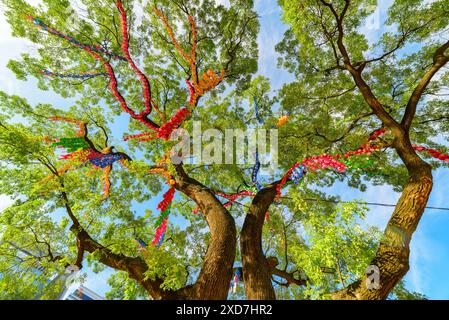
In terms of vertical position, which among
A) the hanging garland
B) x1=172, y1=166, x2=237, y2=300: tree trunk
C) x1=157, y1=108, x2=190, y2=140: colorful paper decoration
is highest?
the hanging garland

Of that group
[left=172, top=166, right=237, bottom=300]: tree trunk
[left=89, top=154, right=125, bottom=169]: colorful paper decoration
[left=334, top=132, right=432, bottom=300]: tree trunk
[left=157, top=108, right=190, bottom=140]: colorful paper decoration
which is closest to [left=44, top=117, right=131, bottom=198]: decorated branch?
[left=89, top=154, right=125, bottom=169]: colorful paper decoration

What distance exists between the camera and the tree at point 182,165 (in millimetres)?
3316

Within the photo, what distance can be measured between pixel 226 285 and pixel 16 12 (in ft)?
27.8

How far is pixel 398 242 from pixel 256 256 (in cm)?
215

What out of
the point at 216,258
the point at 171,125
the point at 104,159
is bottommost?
the point at 216,258

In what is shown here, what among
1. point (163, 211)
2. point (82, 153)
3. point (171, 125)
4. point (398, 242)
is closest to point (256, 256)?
point (398, 242)

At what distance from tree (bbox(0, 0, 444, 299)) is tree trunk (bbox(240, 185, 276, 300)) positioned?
0.02 metres

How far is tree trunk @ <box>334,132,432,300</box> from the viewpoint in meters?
2.66

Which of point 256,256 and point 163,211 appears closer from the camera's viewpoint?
point 256,256

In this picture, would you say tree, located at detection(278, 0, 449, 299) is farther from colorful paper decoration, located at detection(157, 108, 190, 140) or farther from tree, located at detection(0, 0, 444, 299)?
colorful paper decoration, located at detection(157, 108, 190, 140)

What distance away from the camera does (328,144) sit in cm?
714

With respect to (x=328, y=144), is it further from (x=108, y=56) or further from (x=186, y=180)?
(x=108, y=56)

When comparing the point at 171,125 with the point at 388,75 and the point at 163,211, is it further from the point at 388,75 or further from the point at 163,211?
the point at 388,75

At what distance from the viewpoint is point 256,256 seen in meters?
3.69
